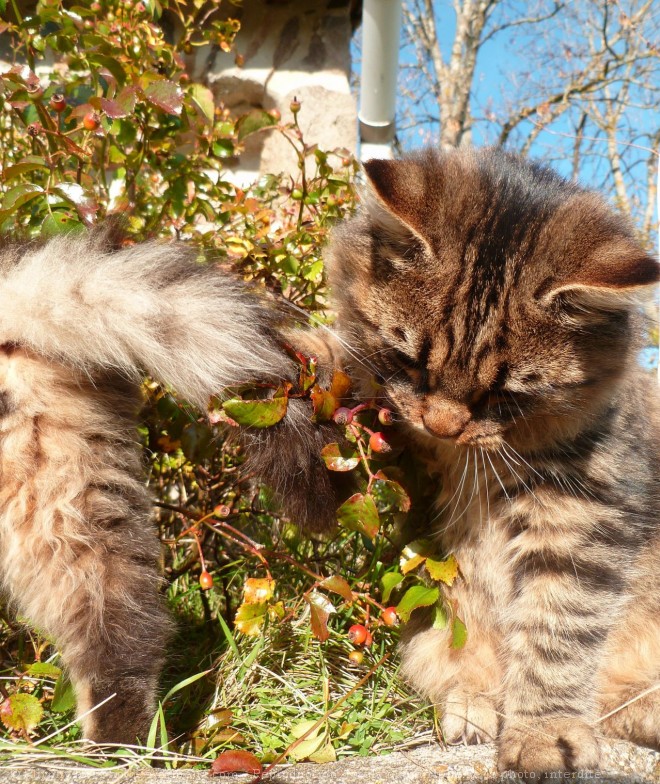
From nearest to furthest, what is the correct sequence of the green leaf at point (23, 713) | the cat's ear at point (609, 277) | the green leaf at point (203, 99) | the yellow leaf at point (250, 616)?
the cat's ear at point (609, 277)
the green leaf at point (23, 713)
the yellow leaf at point (250, 616)
the green leaf at point (203, 99)

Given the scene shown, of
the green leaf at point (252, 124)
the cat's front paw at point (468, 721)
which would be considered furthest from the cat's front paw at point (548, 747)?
the green leaf at point (252, 124)

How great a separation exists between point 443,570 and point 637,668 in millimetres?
716

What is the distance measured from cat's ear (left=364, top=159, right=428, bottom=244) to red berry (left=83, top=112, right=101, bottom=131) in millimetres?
856

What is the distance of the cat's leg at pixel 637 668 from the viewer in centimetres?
196

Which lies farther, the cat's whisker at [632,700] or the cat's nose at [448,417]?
the cat's whisker at [632,700]

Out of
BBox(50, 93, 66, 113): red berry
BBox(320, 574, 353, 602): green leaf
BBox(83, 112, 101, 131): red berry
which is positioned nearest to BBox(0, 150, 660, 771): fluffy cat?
BBox(320, 574, 353, 602): green leaf

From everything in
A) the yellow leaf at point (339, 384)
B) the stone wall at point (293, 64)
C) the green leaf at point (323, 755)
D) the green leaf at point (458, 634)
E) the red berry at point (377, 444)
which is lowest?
the green leaf at point (323, 755)

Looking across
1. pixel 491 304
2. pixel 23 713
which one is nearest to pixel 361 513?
pixel 491 304

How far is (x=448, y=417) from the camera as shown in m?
1.74

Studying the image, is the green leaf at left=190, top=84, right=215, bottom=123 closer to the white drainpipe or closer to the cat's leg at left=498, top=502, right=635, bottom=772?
the white drainpipe

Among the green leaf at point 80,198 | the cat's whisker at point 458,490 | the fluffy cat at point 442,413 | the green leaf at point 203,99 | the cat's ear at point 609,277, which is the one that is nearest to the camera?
the cat's ear at point 609,277

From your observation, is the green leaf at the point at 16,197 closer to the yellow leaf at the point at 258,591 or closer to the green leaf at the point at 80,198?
the green leaf at the point at 80,198

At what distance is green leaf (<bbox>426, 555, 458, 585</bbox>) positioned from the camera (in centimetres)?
196

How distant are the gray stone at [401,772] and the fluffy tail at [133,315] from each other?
902mm
